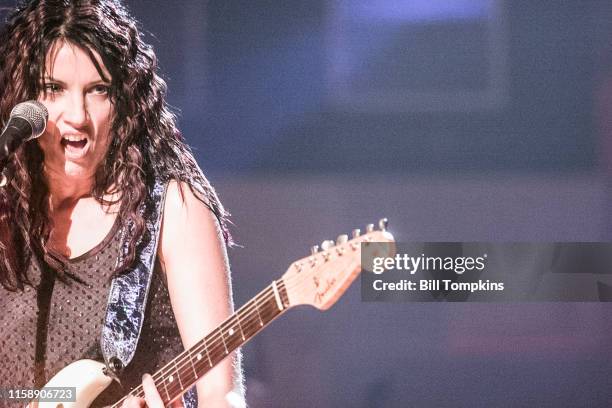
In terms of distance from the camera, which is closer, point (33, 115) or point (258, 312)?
point (33, 115)

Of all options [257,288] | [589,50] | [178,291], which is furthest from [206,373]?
[589,50]

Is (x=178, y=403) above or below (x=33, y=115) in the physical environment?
below

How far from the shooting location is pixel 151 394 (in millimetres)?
1800

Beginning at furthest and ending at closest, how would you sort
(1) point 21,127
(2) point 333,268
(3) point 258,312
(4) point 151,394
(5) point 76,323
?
1. (5) point 76,323
2. (4) point 151,394
3. (3) point 258,312
4. (2) point 333,268
5. (1) point 21,127

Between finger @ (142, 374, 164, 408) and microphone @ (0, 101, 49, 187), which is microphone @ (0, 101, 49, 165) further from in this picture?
finger @ (142, 374, 164, 408)

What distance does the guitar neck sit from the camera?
168cm

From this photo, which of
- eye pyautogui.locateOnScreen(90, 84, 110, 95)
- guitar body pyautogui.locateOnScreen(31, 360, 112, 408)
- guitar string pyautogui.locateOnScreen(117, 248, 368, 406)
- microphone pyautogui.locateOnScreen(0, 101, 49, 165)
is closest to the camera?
microphone pyautogui.locateOnScreen(0, 101, 49, 165)

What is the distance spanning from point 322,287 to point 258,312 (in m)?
0.19

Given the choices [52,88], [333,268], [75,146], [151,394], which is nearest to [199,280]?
[151,394]

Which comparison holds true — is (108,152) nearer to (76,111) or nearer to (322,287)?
(76,111)

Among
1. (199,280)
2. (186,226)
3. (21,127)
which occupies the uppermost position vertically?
(21,127)

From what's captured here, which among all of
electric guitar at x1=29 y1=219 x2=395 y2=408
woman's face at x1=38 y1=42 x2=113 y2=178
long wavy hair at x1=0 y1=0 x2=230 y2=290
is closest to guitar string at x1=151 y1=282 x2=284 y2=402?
electric guitar at x1=29 y1=219 x2=395 y2=408

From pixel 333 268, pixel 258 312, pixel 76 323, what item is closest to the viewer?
pixel 333 268

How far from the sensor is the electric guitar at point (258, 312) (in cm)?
156
